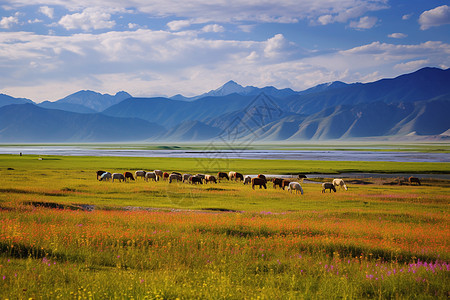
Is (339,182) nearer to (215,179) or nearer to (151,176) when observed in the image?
(215,179)

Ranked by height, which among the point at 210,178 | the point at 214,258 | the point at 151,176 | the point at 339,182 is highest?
the point at 214,258

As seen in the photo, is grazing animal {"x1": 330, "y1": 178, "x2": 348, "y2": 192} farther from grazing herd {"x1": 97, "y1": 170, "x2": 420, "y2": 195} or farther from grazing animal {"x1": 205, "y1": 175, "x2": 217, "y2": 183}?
grazing animal {"x1": 205, "y1": 175, "x2": 217, "y2": 183}

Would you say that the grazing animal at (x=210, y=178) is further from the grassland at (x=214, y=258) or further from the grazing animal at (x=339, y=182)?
the grassland at (x=214, y=258)

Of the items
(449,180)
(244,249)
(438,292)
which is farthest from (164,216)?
(449,180)

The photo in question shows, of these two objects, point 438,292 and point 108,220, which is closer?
point 438,292

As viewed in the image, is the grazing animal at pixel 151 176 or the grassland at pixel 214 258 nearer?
the grassland at pixel 214 258

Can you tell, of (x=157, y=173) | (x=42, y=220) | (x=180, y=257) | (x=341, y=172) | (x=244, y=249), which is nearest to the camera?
(x=180, y=257)

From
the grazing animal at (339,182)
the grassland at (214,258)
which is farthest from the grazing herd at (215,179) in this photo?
the grassland at (214,258)

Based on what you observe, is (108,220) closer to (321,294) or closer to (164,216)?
(164,216)

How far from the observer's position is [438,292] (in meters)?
10.2

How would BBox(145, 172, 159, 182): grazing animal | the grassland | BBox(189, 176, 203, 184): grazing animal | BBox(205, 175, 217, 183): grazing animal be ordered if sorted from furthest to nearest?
BBox(145, 172, 159, 182): grazing animal < BBox(205, 175, 217, 183): grazing animal < BBox(189, 176, 203, 184): grazing animal < the grassland

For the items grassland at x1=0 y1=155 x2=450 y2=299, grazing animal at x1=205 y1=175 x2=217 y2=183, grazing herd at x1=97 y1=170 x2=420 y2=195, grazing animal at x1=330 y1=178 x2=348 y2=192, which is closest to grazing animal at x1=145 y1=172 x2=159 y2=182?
grazing herd at x1=97 y1=170 x2=420 y2=195

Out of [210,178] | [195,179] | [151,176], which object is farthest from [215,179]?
[151,176]

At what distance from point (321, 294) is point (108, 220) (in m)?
11.7
